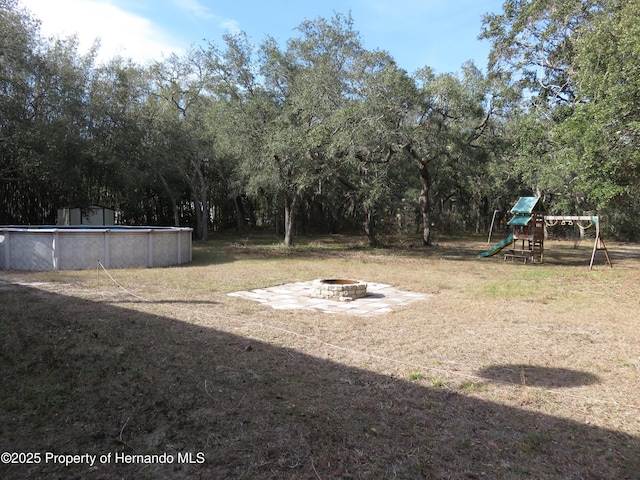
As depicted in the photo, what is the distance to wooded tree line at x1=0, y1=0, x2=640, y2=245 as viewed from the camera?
390 inches

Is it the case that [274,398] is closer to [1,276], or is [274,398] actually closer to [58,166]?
[1,276]

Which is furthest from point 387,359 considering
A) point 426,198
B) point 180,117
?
point 180,117

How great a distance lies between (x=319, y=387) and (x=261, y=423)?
80 centimetres

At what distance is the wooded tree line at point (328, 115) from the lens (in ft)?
32.5

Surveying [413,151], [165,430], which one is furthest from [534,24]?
[165,430]

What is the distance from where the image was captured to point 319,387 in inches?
141

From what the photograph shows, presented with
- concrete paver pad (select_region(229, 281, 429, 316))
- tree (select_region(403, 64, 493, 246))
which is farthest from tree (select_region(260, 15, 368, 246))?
concrete paver pad (select_region(229, 281, 429, 316))

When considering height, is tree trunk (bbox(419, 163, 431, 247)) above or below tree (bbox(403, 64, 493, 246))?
below

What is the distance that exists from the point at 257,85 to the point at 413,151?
21.6 feet

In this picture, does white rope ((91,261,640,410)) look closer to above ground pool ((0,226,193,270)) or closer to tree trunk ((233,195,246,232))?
above ground pool ((0,226,193,270))

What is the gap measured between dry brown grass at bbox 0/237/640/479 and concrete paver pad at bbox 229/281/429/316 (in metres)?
0.39

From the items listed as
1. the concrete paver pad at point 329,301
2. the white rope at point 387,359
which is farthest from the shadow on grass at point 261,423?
the concrete paver pad at point 329,301

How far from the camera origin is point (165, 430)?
2764mm

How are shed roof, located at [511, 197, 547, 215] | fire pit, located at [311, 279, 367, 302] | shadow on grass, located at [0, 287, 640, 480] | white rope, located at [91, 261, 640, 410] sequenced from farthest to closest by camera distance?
shed roof, located at [511, 197, 547, 215] < fire pit, located at [311, 279, 367, 302] < white rope, located at [91, 261, 640, 410] < shadow on grass, located at [0, 287, 640, 480]
